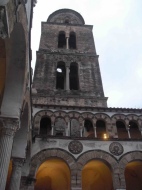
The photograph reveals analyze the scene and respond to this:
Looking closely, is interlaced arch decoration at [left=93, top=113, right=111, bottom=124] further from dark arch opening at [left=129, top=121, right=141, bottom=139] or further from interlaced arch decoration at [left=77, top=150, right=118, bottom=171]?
interlaced arch decoration at [left=77, top=150, right=118, bottom=171]

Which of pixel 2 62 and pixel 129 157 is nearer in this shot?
pixel 2 62

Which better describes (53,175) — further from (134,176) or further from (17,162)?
(17,162)

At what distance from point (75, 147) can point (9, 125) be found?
5.69 m

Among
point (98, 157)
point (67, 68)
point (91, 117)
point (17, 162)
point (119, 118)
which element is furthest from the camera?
point (67, 68)

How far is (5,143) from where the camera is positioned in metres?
6.73

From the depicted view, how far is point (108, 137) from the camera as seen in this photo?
12734mm

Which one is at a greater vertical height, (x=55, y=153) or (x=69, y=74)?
(x=69, y=74)

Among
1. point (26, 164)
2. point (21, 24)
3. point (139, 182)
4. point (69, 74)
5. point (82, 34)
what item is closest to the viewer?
point (21, 24)

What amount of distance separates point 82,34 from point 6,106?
18960mm

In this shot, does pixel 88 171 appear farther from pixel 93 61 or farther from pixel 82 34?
pixel 82 34

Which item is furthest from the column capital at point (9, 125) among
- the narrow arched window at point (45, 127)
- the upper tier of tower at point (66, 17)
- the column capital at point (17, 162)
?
the upper tier of tower at point (66, 17)

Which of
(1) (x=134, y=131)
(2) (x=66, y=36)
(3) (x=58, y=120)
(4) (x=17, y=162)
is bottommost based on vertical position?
(4) (x=17, y=162)

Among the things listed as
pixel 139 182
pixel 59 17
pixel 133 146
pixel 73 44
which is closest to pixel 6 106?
pixel 133 146

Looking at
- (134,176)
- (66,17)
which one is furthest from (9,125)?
(66,17)
